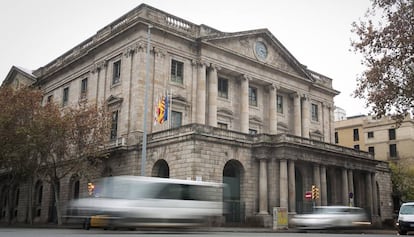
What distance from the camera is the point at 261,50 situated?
49.1 meters

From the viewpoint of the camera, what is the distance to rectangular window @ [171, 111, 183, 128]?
41.1 metres

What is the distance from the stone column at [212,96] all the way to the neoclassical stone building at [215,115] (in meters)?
0.10

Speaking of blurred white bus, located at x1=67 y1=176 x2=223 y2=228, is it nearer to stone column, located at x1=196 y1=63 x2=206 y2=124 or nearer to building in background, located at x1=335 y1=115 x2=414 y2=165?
stone column, located at x1=196 y1=63 x2=206 y2=124

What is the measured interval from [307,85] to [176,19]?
1809cm

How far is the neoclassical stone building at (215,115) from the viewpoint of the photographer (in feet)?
119

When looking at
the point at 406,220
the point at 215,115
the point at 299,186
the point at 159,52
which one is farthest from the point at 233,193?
the point at 406,220

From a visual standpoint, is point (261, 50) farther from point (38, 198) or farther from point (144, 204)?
point (144, 204)

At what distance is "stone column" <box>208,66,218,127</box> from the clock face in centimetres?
634

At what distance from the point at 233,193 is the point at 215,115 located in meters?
9.03

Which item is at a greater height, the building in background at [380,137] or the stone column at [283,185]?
the building in background at [380,137]

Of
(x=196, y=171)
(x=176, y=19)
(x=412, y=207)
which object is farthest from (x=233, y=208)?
(x=176, y=19)

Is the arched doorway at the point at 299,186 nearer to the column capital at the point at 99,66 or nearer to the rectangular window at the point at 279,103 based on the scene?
the rectangular window at the point at 279,103

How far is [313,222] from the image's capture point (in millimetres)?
25938

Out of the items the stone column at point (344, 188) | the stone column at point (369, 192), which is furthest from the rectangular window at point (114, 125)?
the stone column at point (369, 192)
